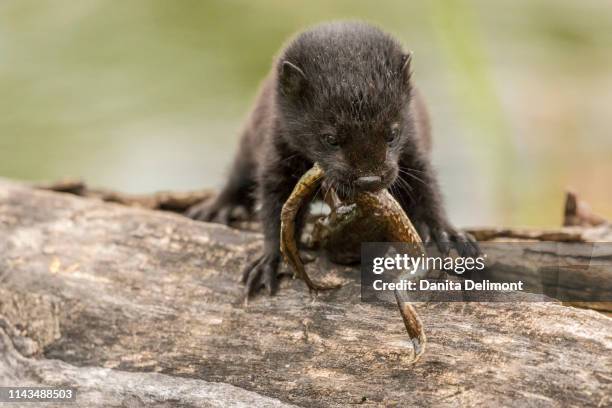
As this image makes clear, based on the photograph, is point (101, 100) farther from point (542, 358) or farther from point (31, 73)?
point (542, 358)

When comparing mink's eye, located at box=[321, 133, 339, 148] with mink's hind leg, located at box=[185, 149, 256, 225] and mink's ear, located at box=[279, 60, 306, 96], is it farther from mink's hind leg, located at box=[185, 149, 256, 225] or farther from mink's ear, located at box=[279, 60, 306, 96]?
mink's hind leg, located at box=[185, 149, 256, 225]

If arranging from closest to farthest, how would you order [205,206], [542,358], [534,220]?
[542,358]
[205,206]
[534,220]

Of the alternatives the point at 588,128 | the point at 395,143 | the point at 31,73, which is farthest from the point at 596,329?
the point at 31,73

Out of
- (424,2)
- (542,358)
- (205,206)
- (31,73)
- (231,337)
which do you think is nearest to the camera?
(542,358)

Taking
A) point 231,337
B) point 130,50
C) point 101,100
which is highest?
point 130,50

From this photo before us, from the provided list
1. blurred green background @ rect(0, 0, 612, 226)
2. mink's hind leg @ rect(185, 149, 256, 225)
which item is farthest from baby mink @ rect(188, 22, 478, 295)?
blurred green background @ rect(0, 0, 612, 226)

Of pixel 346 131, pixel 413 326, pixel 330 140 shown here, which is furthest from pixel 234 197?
pixel 413 326

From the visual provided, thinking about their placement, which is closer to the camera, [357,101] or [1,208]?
[357,101]
